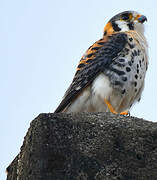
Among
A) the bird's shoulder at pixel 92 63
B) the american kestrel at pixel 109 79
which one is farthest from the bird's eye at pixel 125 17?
the american kestrel at pixel 109 79

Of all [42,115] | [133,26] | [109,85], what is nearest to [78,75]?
[109,85]

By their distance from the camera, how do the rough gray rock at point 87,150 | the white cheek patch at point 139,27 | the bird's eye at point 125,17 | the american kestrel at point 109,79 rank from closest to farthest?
the rough gray rock at point 87,150, the american kestrel at point 109,79, the white cheek patch at point 139,27, the bird's eye at point 125,17

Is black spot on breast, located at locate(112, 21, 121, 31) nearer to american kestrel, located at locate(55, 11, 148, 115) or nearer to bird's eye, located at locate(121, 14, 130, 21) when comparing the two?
bird's eye, located at locate(121, 14, 130, 21)

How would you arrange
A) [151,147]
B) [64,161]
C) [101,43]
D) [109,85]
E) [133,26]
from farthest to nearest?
[133,26] → [101,43] → [109,85] → [151,147] → [64,161]

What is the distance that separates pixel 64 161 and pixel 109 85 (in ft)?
8.54

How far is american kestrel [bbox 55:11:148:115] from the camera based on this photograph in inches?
201

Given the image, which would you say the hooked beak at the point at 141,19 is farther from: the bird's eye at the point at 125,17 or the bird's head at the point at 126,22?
the bird's eye at the point at 125,17

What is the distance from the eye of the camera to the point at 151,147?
275 cm

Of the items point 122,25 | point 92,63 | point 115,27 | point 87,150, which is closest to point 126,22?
point 122,25

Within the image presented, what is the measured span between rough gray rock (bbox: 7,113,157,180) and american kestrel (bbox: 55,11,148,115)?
7.32ft

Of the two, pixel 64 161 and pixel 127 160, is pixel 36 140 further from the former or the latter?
pixel 127 160

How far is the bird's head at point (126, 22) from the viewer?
6.26 meters

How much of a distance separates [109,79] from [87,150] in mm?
2512

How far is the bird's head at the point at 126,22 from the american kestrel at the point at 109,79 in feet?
2.14
